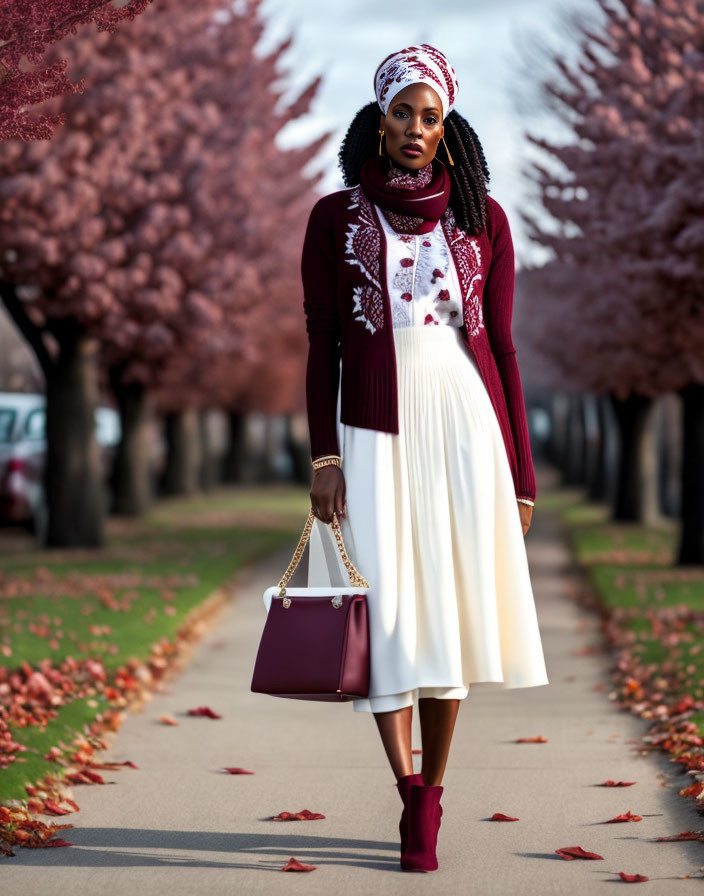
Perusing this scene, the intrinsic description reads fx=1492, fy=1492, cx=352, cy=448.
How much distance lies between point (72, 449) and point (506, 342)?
12.7 m

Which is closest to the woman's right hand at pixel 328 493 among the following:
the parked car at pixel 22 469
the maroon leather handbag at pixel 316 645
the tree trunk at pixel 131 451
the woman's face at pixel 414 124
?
the maroon leather handbag at pixel 316 645

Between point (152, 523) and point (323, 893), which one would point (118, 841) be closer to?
point (323, 893)

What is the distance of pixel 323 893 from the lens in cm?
437

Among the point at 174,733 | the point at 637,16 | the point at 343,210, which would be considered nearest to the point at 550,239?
the point at 637,16

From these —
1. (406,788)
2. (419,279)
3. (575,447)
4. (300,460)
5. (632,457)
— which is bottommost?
(406,788)

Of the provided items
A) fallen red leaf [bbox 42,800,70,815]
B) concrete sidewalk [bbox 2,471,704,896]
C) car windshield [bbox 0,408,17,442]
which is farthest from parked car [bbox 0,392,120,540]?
fallen red leaf [bbox 42,800,70,815]

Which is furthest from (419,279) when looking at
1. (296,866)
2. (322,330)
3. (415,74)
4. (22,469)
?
(22,469)

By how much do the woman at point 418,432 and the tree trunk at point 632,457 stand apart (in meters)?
18.8

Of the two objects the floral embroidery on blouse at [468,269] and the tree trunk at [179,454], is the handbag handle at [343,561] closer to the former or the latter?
the floral embroidery on blouse at [468,269]

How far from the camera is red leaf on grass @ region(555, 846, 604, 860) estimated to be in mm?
4746

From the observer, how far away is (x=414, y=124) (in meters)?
4.64

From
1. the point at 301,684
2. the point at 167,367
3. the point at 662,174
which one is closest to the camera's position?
the point at 301,684

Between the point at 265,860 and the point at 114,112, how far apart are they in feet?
35.4

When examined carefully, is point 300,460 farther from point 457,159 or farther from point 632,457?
point 457,159
